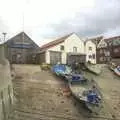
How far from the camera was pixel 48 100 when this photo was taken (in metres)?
19.9

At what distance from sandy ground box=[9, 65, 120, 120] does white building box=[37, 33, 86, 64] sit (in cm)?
1294

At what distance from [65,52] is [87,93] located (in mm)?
21284

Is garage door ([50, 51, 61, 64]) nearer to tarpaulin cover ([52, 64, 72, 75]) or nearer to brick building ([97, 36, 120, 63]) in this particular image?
tarpaulin cover ([52, 64, 72, 75])

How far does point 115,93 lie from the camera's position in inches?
917

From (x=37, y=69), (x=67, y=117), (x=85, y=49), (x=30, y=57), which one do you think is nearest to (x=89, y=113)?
(x=67, y=117)

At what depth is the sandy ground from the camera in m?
18.2

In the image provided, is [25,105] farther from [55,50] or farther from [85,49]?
[85,49]

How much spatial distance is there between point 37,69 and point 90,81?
5.06 metres

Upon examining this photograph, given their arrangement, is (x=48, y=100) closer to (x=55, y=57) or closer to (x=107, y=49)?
(x=55, y=57)

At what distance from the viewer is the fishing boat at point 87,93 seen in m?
19.4

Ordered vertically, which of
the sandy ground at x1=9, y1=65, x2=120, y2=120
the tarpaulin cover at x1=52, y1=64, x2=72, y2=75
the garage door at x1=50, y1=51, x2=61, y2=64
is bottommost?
the sandy ground at x1=9, y1=65, x2=120, y2=120

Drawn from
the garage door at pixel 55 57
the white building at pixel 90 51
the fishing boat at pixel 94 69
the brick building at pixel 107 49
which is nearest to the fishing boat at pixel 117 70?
the fishing boat at pixel 94 69

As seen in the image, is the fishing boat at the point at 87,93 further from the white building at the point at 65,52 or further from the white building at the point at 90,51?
the white building at the point at 90,51

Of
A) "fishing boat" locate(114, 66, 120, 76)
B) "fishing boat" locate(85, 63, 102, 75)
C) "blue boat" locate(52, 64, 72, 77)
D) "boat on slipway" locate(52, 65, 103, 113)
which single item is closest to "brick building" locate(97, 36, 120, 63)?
"fishing boat" locate(114, 66, 120, 76)
